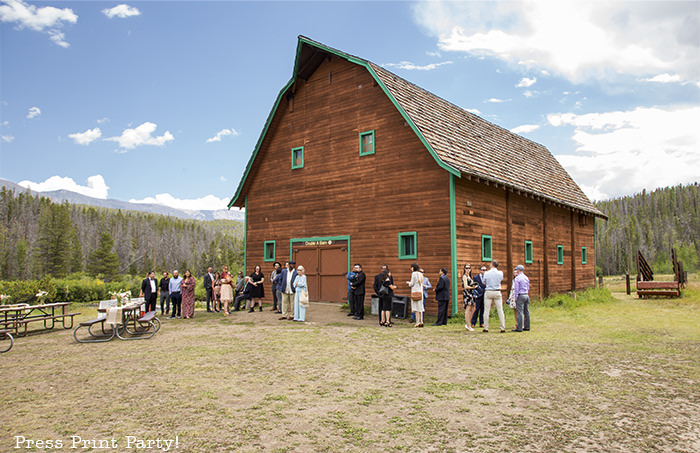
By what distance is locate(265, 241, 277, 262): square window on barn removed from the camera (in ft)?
70.3

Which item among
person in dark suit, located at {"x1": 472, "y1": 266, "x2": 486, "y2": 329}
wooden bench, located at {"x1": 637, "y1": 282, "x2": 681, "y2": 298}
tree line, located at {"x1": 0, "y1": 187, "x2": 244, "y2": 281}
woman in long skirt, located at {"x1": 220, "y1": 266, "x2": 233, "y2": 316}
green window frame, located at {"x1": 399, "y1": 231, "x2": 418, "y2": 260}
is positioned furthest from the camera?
tree line, located at {"x1": 0, "y1": 187, "x2": 244, "y2": 281}

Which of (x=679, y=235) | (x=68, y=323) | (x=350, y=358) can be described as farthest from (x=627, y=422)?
(x=679, y=235)

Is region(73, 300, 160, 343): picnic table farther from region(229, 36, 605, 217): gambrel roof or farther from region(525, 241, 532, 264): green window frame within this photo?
region(525, 241, 532, 264): green window frame

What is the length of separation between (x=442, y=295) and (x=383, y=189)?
5179 millimetres

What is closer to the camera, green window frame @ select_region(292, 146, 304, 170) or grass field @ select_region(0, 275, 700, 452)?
grass field @ select_region(0, 275, 700, 452)

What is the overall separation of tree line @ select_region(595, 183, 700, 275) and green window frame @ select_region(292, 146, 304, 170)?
89164 millimetres

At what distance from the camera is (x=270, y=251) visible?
21.6m

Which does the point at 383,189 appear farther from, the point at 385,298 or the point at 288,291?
the point at 288,291

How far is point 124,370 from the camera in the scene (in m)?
8.66

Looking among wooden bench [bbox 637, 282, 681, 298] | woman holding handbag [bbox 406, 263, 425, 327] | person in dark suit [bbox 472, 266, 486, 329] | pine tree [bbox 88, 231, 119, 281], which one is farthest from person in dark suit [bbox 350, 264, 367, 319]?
pine tree [bbox 88, 231, 119, 281]

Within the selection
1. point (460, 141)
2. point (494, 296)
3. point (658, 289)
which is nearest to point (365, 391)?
point (494, 296)

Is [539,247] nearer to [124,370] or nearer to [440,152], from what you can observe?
[440,152]

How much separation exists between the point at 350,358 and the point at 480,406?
3.68 meters

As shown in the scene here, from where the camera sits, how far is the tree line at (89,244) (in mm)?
79312
